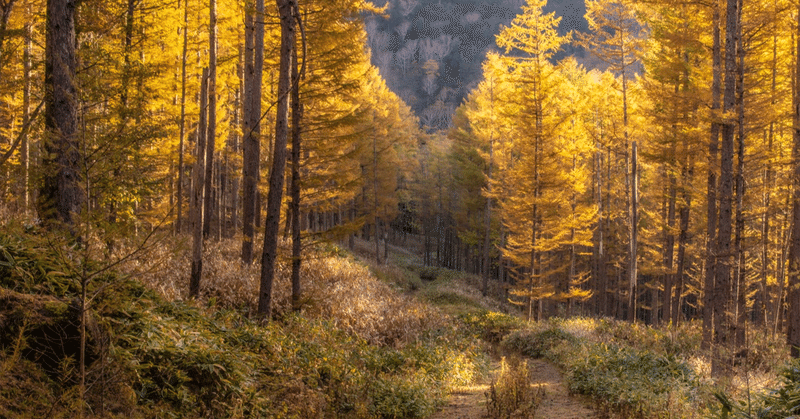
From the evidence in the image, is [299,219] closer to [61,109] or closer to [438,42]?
[61,109]

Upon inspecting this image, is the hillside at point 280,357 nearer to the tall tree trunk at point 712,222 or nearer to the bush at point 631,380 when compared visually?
the bush at point 631,380

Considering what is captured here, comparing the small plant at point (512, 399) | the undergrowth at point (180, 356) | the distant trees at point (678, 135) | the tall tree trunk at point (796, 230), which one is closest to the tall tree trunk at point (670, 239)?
the distant trees at point (678, 135)

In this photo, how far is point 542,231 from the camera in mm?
18484

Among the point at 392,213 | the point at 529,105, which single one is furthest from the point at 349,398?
the point at 392,213

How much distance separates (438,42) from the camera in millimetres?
121938

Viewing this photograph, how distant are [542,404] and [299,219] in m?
6.24

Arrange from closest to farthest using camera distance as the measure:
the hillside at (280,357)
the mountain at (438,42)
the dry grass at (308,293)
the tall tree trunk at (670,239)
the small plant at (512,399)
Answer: the hillside at (280,357) < the small plant at (512,399) < the dry grass at (308,293) < the tall tree trunk at (670,239) < the mountain at (438,42)

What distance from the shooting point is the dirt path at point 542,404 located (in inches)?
266

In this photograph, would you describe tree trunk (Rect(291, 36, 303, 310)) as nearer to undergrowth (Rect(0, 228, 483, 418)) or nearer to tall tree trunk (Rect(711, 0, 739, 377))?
undergrowth (Rect(0, 228, 483, 418))

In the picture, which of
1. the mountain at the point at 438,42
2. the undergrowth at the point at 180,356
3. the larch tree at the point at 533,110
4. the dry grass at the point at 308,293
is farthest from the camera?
the mountain at the point at 438,42

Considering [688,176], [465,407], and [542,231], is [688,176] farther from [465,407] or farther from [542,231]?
[465,407]

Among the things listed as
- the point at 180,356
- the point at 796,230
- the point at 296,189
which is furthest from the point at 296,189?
the point at 796,230

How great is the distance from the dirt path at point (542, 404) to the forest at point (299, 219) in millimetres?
207

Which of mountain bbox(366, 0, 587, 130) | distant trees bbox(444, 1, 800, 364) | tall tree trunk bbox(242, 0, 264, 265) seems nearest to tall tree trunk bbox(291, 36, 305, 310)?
tall tree trunk bbox(242, 0, 264, 265)
